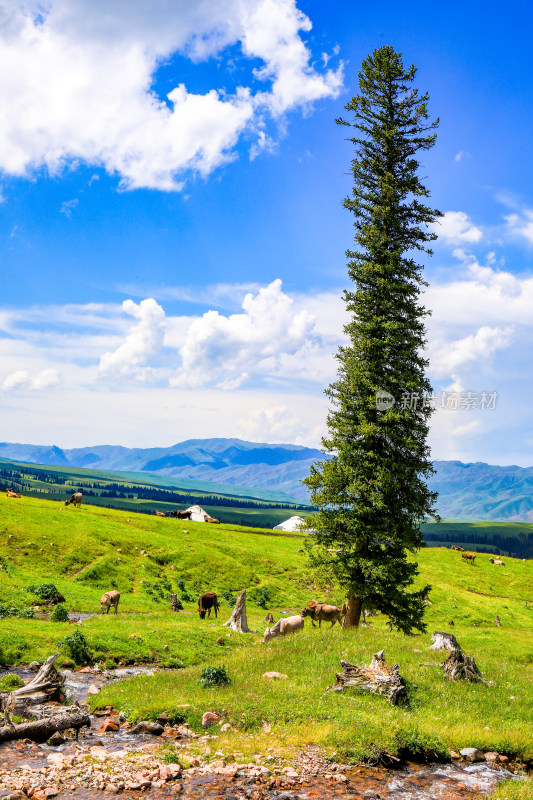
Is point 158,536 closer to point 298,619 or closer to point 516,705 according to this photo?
point 298,619

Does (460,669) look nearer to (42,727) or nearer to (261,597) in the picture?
(42,727)

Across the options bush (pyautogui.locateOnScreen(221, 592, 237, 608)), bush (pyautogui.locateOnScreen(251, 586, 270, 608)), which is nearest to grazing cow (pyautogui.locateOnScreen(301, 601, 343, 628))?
bush (pyautogui.locateOnScreen(221, 592, 237, 608))

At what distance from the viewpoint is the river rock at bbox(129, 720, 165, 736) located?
1239cm

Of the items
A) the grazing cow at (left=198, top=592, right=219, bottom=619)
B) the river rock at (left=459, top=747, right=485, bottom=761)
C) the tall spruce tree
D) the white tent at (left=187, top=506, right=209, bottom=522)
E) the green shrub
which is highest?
the tall spruce tree

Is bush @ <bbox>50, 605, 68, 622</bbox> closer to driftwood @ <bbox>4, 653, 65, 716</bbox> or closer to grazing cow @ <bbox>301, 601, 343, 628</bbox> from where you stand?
driftwood @ <bbox>4, 653, 65, 716</bbox>

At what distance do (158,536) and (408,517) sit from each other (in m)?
43.9

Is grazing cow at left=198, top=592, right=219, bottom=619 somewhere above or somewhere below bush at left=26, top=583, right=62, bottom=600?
below

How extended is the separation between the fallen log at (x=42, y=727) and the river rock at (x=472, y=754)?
9.67 metres

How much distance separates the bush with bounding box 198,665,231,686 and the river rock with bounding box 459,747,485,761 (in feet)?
23.9

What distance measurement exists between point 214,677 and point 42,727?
5431 mm

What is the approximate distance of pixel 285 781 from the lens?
970cm

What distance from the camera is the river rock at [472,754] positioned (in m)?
11.5

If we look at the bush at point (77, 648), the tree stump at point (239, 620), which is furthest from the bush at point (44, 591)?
the tree stump at point (239, 620)

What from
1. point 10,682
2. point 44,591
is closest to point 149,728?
point 10,682
